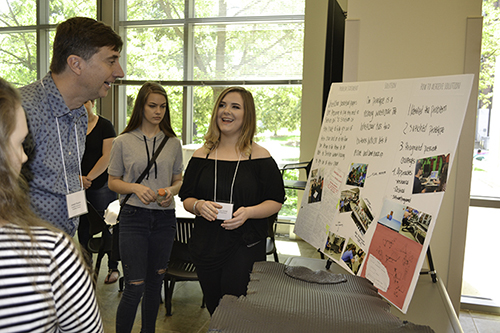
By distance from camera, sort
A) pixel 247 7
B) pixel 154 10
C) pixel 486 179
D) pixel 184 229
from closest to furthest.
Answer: pixel 184 229, pixel 486 179, pixel 247 7, pixel 154 10

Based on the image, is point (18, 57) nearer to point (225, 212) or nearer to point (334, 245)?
point (225, 212)

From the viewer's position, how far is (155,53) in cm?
634

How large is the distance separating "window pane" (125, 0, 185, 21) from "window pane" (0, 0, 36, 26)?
190cm

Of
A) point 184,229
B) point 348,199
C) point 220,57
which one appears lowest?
point 184,229

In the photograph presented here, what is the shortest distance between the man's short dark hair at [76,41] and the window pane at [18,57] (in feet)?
21.0

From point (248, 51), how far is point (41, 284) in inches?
217

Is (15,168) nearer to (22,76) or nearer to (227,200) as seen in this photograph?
(227,200)

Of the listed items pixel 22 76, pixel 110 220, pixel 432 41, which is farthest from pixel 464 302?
pixel 22 76

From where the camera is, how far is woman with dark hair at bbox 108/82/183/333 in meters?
2.29

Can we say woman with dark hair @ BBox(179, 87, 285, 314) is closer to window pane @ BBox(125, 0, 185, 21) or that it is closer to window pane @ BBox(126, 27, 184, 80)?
window pane @ BBox(126, 27, 184, 80)

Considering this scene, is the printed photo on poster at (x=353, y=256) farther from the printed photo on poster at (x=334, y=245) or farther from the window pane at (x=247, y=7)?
the window pane at (x=247, y=7)

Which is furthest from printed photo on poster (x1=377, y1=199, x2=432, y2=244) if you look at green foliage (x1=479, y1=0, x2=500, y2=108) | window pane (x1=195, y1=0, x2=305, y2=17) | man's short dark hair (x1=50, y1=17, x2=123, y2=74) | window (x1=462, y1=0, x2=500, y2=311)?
window pane (x1=195, y1=0, x2=305, y2=17)

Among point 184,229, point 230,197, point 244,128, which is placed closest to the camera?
point 230,197

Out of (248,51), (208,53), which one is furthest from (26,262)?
(208,53)
